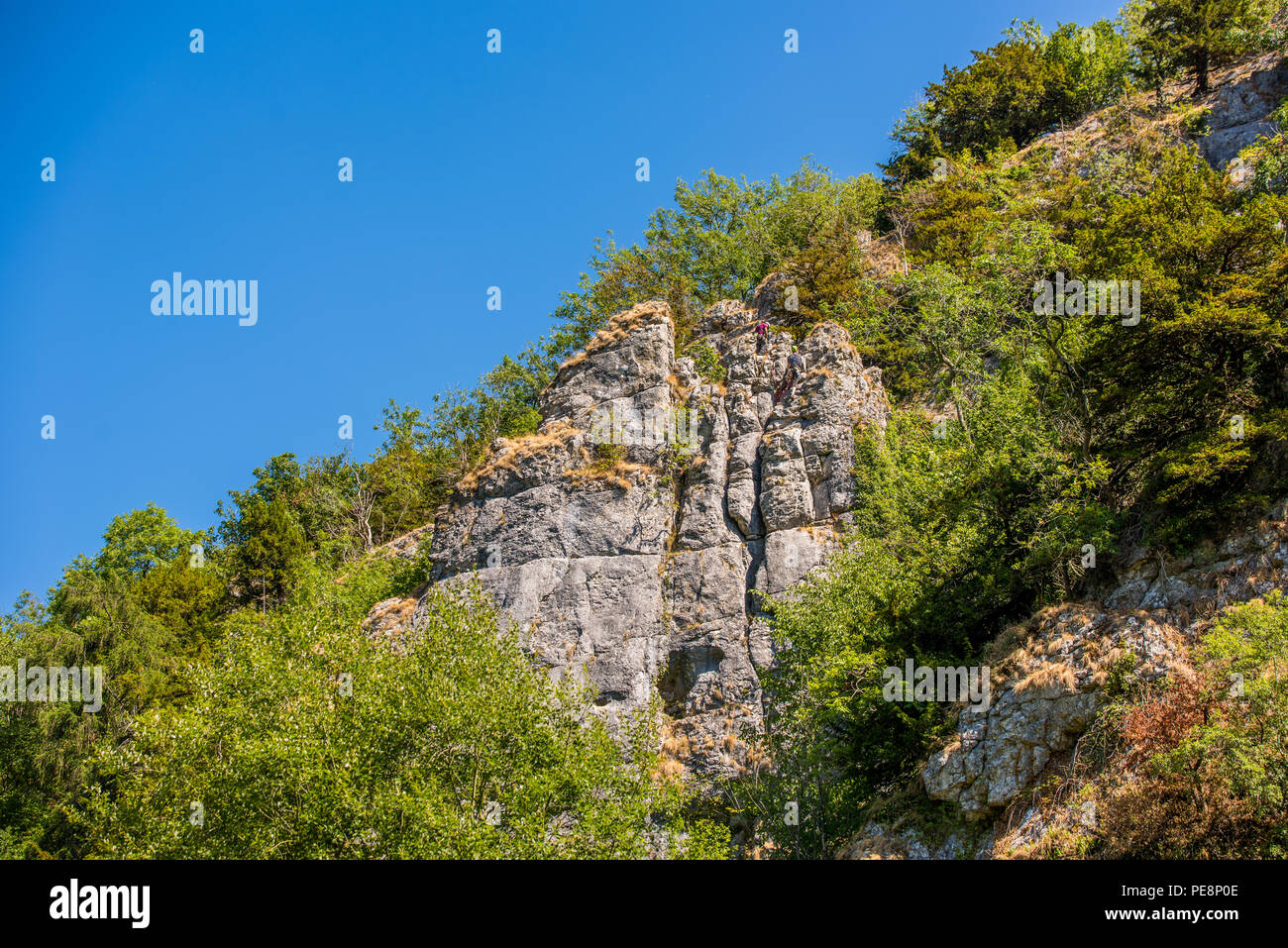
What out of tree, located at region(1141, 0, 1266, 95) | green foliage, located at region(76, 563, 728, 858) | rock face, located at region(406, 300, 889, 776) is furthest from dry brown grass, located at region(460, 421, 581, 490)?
tree, located at region(1141, 0, 1266, 95)

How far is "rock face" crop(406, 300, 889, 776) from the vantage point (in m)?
29.7

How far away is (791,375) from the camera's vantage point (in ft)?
116

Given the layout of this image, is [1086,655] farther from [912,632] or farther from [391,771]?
[391,771]

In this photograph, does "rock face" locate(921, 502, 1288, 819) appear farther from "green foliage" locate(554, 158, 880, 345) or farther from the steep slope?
"green foliage" locate(554, 158, 880, 345)

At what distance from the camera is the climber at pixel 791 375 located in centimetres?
3528

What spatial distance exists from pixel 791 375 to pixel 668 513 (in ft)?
24.8

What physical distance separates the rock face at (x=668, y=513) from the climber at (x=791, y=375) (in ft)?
1.20

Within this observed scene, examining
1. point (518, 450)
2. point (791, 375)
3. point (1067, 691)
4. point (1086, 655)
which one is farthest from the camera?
point (518, 450)

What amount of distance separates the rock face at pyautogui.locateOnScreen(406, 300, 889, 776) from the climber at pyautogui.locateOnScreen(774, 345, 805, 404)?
0.37 metres

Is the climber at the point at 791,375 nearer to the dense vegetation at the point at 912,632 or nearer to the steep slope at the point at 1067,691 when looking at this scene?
the dense vegetation at the point at 912,632

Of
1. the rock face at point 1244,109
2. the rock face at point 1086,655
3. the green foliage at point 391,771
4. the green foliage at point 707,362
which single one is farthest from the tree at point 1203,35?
the green foliage at point 391,771

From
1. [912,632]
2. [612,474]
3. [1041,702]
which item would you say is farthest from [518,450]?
[1041,702]

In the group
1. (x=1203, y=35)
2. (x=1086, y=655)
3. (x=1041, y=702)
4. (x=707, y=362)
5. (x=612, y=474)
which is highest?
(x=1203, y=35)
